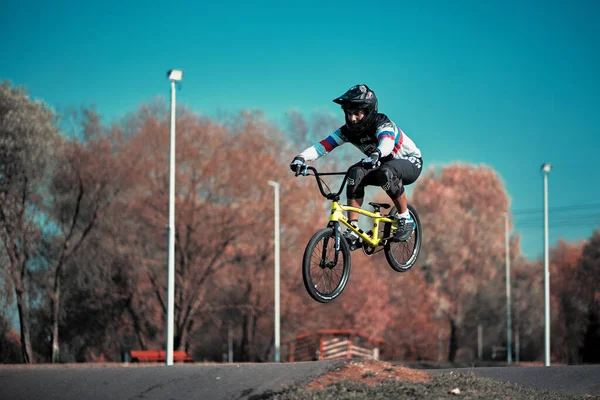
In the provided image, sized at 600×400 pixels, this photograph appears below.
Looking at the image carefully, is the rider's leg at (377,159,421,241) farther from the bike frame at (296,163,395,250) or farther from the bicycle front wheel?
the bicycle front wheel

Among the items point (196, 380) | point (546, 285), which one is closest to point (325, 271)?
point (196, 380)

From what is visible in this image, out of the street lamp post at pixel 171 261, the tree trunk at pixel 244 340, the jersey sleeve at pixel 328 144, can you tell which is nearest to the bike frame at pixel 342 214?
the jersey sleeve at pixel 328 144

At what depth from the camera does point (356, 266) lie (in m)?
49.1

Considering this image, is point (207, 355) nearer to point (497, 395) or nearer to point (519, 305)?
point (519, 305)

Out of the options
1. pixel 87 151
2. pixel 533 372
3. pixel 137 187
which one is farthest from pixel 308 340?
pixel 533 372

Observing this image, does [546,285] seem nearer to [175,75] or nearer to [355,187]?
[175,75]

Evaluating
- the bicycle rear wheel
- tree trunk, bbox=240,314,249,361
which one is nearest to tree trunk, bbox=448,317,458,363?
tree trunk, bbox=240,314,249,361

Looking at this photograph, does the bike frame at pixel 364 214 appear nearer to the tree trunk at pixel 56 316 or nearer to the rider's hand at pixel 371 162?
the rider's hand at pixel 371 162

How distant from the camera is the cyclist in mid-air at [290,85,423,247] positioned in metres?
11.0

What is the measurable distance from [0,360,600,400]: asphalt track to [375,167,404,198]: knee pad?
101 inches

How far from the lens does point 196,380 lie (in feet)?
37.5

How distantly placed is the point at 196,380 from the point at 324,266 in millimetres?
2501

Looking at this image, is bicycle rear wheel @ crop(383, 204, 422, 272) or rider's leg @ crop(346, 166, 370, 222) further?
bicycle rear wheel @ crop(383, 204, 422, 272)

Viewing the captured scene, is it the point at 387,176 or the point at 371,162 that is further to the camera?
the point at 387,176
